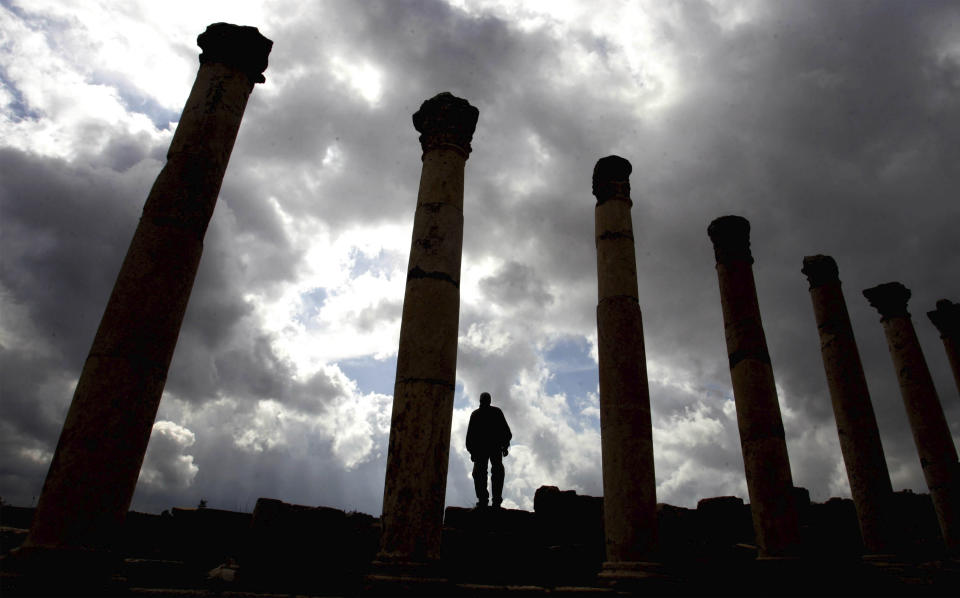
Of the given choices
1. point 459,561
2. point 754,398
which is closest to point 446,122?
point 459,561

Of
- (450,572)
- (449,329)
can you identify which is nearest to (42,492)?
(449,329)

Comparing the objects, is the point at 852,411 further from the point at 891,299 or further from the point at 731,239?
the point at 891,299

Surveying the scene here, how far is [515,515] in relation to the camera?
10.6 metres

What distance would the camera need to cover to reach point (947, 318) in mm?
18953

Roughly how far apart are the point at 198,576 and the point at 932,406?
19.6m

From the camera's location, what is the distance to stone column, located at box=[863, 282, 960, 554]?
14.5m

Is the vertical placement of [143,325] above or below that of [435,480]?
above

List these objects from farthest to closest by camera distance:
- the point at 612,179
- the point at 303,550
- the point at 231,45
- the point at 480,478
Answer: the point at 612,179
the point at 480,478
the point at 231,45
the point at 303,550

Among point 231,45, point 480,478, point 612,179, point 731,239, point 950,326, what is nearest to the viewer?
point 231,45

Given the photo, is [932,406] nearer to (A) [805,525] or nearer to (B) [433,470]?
(A) [805,525]

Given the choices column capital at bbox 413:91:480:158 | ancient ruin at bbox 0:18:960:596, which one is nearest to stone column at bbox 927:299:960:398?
ancient ruin at bbox 0:18:960:596

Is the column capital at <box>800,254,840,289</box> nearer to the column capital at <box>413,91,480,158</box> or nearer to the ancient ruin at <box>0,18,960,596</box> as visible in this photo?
the ancient ruin at <box>0,18,960,596</box>

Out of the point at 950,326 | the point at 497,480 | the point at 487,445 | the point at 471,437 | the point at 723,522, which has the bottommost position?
the point at 723,522

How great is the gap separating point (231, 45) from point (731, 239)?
11.5m
